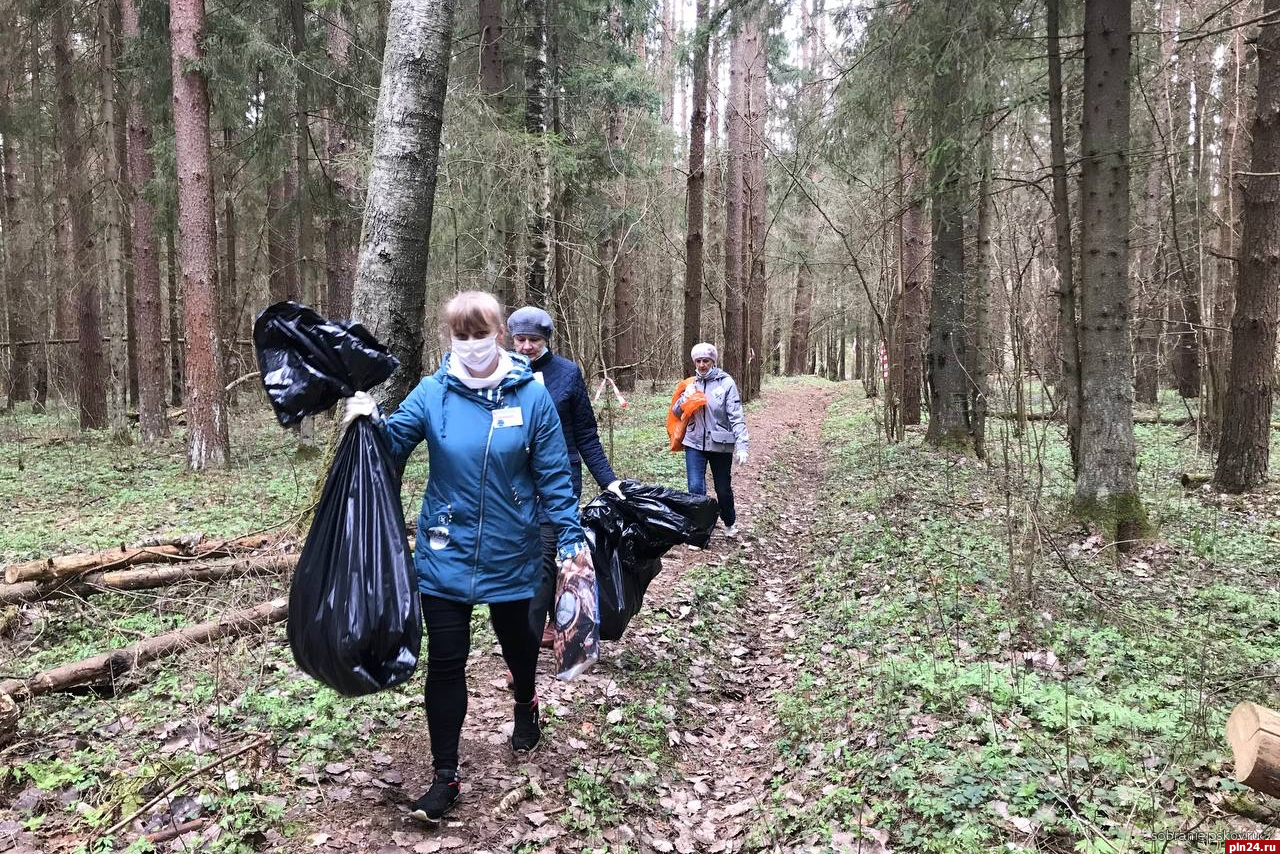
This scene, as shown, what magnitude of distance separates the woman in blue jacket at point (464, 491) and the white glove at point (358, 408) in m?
0.01

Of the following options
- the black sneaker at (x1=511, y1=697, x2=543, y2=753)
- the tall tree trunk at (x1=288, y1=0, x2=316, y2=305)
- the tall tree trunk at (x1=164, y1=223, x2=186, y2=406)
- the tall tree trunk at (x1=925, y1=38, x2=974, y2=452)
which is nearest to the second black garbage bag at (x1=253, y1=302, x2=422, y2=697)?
the black sneaker at (x1=511, y1=697, x2=543, y2=753)

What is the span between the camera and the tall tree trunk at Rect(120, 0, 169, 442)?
11797 mm

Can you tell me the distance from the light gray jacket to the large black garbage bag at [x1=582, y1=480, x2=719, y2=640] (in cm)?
261

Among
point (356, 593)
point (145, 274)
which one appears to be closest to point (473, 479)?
point (356, 593)

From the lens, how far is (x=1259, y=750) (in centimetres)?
227

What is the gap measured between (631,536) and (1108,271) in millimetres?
4898

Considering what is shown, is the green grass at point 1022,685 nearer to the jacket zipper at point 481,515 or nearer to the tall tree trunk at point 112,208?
the jacket zipper at point 481,515

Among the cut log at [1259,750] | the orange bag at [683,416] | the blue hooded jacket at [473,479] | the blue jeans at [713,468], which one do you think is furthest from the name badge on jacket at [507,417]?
the blue jeans at [713,468]

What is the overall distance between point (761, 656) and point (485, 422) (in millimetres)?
3168

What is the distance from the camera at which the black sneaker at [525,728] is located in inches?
136

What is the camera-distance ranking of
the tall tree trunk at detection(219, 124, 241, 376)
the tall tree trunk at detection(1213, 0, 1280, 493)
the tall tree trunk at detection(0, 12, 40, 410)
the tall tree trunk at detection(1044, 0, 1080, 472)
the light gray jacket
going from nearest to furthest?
1. the light gray jacket
2. the tall tree trunk at detection(1213, 0, 1280, 493)
3. the tall tree trunk at detection(1044, 0, 1080, 472)
4. the tall tree trunk at detection(0, 12, 40, 410)
5. the tall tree trunk at detection(219, 124, 241, 376)

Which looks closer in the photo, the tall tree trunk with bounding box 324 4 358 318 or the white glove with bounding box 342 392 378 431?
the white glove with bounding box 342 392 378 431

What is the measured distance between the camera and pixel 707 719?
14.0 ft

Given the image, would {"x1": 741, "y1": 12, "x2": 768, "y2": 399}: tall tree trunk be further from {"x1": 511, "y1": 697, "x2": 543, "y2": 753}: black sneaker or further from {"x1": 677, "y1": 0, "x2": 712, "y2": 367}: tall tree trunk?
{"x1": 511, "y1": 697, "x2": 543, "y2": 753}: black sneaker
